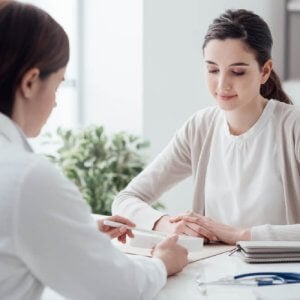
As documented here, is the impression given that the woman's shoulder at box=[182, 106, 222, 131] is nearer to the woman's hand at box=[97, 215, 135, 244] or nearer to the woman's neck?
the woman's neck

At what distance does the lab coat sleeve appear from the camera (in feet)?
3.44

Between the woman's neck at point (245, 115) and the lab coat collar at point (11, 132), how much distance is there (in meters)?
1.14

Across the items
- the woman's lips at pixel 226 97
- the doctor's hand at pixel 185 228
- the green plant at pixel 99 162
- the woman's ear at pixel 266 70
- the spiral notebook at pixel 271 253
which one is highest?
the woman's ear at pixel 266 70

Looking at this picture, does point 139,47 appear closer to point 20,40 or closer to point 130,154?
point 130,154

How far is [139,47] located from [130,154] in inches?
28.5

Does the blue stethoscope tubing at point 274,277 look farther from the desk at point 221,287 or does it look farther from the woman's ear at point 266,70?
the woman's ear at point 266,70

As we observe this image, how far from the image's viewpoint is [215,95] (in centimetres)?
215

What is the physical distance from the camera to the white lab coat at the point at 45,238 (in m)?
1.05

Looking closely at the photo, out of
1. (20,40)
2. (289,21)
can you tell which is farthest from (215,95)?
(289,21)

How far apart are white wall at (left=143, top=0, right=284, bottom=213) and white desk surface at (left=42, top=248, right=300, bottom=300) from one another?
2140 millimetres

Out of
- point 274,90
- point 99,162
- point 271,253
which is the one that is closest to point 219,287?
point 271,253

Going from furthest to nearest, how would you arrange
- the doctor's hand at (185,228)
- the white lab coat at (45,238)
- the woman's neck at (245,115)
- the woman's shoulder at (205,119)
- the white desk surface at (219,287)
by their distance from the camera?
1. the woman's shoulder at (205,119)
2. the woman's neck at (245,115)
3. the doctor's hand at (185,228)
4. the white desk surface at (219,287)
5. the white lab coat at (45,238)

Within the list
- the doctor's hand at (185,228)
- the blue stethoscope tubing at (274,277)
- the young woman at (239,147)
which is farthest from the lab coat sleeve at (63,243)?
the young woman at (239,147)

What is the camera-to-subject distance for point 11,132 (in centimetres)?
115
